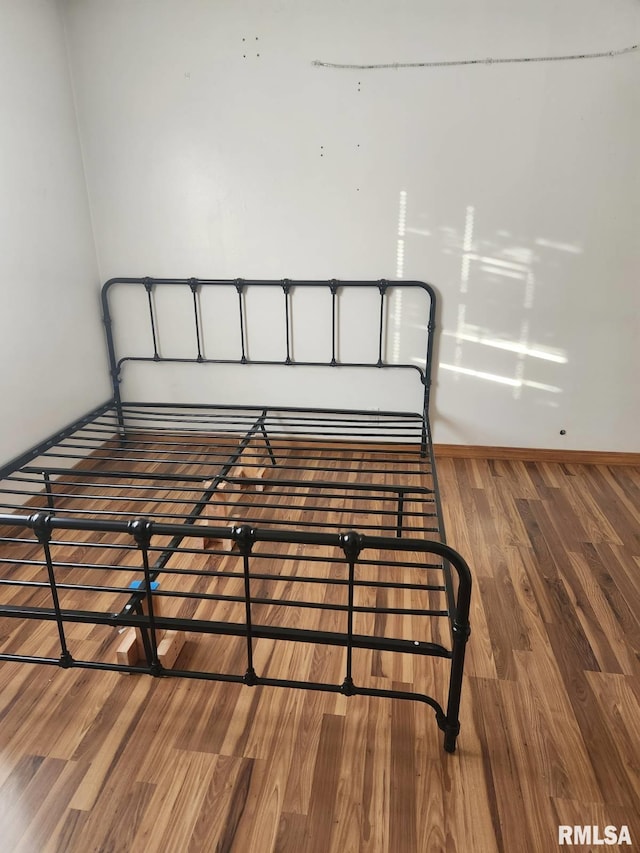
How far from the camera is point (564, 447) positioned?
3.07 m

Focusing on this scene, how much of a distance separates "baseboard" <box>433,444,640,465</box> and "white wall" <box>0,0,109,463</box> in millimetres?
2022

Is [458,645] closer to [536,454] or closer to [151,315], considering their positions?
[536,454]

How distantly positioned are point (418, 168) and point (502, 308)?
798 millimetres

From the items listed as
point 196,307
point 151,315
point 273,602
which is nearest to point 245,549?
point 273,602

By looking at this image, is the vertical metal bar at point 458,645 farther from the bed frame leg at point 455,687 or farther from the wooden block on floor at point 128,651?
the wooden block on floor at point 128,651

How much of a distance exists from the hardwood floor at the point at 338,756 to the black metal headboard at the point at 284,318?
1.49m

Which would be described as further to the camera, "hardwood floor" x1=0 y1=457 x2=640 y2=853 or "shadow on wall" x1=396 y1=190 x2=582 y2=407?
"shadow on wall" x1=396 y1=190 x2=582 y2=407

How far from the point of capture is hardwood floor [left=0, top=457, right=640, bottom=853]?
1274 millimetres

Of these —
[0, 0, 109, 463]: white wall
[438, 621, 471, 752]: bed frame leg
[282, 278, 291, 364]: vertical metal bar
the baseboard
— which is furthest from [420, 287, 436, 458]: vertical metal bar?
[0, 0, 109, 463]: white wall

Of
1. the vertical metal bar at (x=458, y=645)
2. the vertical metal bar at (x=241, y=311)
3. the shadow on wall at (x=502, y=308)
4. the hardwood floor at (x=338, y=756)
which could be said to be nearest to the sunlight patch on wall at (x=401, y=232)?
the shadow on wall at (x=502, y=308)

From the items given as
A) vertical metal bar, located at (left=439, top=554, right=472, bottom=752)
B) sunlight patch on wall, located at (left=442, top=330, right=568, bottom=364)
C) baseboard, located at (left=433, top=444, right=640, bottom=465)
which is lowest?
baseboard, located at (left=433, top=444, right=640, bottom=465)

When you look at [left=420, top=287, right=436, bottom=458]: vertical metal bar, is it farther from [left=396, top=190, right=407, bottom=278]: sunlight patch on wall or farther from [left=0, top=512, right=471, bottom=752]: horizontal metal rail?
[left=0, top=512, right=471, bottom=752]: horizontal metal rail

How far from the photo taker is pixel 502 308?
2869mm

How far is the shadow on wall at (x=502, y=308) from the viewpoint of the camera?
2.77 meters
